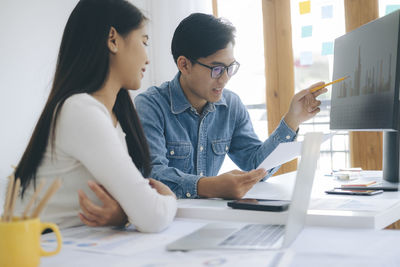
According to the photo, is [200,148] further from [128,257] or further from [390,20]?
[128,257]

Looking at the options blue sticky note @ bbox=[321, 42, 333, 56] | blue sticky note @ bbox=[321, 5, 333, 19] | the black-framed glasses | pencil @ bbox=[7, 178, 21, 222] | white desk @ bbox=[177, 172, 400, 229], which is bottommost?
white desk @ bbox=[177, 172, 400, 229]

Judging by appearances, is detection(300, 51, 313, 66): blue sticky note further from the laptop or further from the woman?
the laptop

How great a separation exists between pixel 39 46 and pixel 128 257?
223cm

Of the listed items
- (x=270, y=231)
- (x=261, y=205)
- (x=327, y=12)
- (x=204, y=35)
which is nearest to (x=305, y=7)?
(x=327, y=12)

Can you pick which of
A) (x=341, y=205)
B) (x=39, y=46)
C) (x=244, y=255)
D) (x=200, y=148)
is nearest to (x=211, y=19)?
(x=200, y=148)

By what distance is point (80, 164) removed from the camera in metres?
0.92

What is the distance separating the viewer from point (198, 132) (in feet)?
5.61

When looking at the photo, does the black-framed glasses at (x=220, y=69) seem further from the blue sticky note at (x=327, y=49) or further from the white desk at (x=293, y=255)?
the blue sticky note at (x=327, y=49)

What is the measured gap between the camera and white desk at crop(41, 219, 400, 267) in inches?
25.1

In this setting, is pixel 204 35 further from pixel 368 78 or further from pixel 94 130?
pixel 94 130

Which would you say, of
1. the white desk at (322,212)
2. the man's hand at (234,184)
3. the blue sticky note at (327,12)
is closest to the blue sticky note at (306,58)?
the blue sticky note at (327,12)

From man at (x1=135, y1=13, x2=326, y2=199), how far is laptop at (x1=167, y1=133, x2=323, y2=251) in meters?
0.67

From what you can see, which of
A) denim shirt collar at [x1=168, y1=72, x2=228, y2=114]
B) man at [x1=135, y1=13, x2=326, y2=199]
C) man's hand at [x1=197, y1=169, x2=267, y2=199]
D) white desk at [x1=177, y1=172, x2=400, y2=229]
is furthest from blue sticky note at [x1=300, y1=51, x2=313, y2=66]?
man's hand at [x1=197, y1=169, x2=267, y2=199]

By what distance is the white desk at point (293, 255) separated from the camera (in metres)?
0.64
